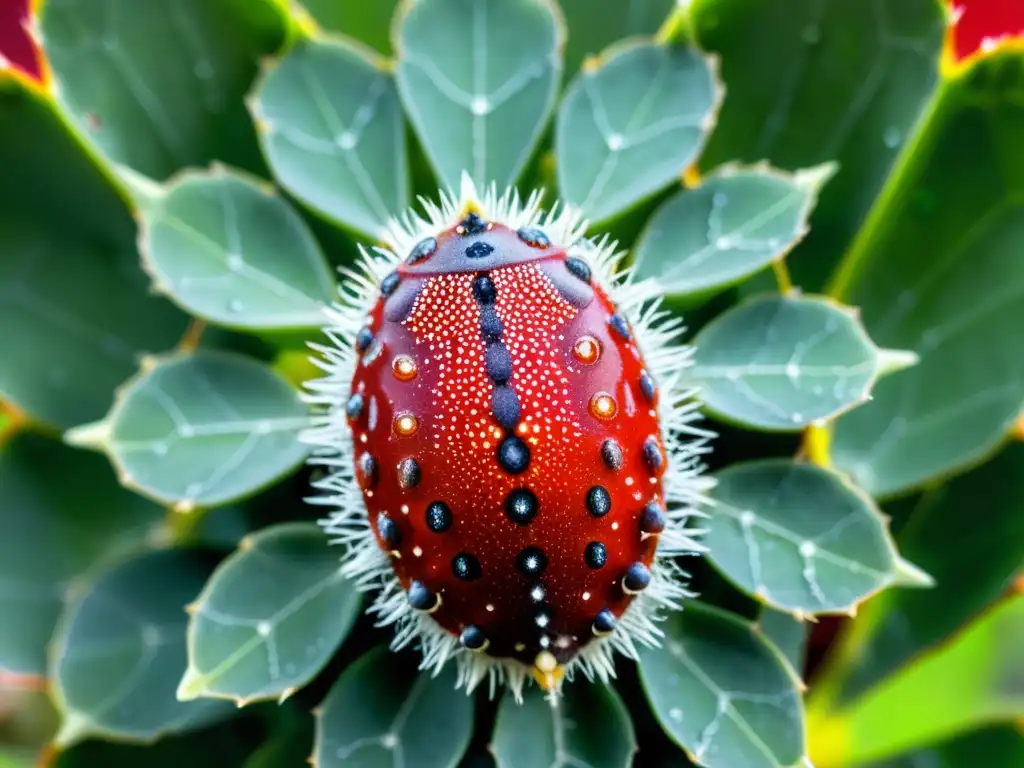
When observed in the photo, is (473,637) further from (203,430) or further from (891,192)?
(891,192)

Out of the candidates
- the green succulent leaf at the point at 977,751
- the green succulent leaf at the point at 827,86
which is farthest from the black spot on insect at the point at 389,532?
the green succulent leaf at the point at 977,751

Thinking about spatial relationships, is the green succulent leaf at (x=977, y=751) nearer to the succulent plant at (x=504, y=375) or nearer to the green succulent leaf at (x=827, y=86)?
the succulent plant at (x=504, y=375)

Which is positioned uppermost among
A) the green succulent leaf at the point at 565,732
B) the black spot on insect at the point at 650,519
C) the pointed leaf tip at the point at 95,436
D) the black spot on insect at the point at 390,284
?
the black spot on insect at the point at 390,284

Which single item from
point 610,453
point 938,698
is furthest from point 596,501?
point 938,698

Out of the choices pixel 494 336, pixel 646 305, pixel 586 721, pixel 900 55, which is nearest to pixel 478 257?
pixel 494 336

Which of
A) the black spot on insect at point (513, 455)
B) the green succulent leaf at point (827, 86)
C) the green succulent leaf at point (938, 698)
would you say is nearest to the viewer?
the black spot on insect at point (513, 455)

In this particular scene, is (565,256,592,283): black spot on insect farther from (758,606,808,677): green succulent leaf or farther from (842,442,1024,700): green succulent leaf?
(842,442,1024,700): green succulent leaf

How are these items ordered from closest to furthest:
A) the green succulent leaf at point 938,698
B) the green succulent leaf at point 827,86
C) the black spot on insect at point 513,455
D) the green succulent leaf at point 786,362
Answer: the black spot on insect at point 513,455 → the green succulent leaf at point 786,362 → the green succulent leaf at point 827,86 → the green succulent leaf at point 938,698
